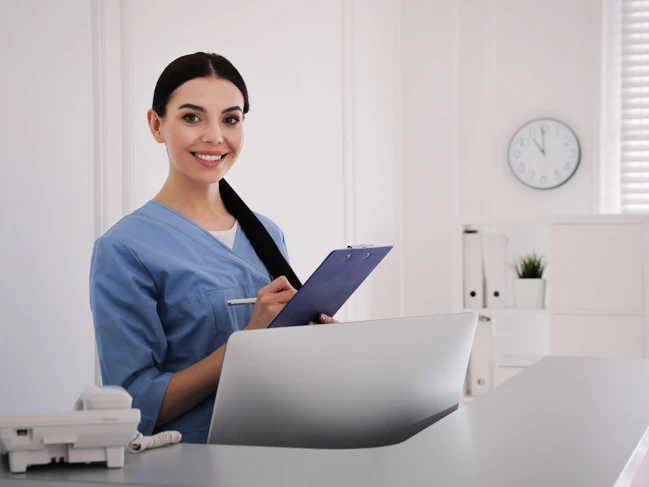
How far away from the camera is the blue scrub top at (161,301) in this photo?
4.85 feet

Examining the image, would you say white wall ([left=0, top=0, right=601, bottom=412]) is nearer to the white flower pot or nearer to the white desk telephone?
the white flower pot

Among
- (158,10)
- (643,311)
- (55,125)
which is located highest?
(158,10)

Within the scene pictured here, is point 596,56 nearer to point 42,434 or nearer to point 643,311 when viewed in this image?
point 643,311

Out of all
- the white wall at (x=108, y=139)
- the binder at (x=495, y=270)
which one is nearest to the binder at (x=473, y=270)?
the binder at (x=495, y=270)

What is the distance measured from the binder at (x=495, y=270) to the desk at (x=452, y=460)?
10.2 ft

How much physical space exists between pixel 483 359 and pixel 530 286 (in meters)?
0.44

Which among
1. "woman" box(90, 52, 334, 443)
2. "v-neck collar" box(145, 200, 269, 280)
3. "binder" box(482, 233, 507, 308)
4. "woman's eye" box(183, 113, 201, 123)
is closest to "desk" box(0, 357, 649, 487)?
"woman" box(90, 52, 334, 443)

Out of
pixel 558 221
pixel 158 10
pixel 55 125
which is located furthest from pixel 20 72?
pixel 558 221

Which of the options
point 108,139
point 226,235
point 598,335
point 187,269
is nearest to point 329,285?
point 187,269

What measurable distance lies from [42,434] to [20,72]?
1184mm

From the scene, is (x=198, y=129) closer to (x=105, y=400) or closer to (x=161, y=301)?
(x=161, y=301)

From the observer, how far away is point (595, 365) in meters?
1.75

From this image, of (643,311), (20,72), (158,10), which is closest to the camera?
(20,72)

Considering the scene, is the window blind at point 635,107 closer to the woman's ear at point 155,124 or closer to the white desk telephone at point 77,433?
the woman's ear at point 155,124
